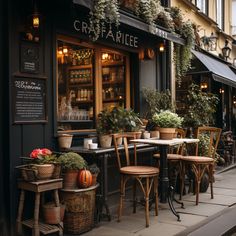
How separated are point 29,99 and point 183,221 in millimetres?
2920

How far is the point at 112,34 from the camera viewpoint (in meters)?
7.16

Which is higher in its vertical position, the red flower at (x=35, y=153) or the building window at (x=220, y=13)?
the building window at (x=220, y=13)

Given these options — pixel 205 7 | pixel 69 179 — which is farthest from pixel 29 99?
pixel 205 7

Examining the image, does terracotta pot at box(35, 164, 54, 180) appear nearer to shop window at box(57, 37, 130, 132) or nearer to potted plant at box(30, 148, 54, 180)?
potted plant at box(30, 148, 54, 180)

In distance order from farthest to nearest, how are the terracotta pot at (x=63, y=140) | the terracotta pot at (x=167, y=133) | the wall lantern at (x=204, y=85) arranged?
the wall lantern at (x=204, y=85), the terracotta pot at (x=167, y=133), the terracotta pot at (x=63, y=140)

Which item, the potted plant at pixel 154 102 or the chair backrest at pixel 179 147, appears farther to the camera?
the potted plant at pixel 154 102

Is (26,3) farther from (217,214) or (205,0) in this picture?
(205,0)

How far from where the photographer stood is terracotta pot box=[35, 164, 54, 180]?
4.93 meters

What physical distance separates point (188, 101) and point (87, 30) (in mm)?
3984

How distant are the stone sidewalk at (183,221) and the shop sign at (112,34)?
3.01m

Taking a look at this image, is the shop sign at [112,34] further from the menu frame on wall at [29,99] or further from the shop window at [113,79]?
the menu frame on wall at [29,99]

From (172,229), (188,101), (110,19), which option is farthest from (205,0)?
(172,229)

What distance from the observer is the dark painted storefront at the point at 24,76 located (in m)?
5.16

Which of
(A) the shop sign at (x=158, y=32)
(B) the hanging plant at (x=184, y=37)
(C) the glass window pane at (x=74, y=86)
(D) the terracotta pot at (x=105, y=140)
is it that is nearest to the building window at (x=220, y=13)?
(B) the hanging plant at (x=184, y=37)
